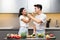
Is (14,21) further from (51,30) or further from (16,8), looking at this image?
(51,30)

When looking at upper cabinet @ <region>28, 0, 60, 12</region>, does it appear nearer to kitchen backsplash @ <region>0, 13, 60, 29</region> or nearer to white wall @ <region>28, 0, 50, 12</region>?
white wall @ <region>28, 0, 50, 12</region>

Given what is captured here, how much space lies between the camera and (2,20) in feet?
19.5

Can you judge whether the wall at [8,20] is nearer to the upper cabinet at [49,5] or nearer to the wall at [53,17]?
the upper cabinet at [49,5]

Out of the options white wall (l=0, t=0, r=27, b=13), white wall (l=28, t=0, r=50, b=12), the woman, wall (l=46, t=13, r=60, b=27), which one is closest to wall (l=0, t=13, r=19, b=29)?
white wall (l=0, t=0, r=27, b=13)

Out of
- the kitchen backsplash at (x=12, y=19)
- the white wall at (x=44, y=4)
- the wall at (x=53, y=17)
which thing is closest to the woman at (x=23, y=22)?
the white wall at (x=44, y=4)

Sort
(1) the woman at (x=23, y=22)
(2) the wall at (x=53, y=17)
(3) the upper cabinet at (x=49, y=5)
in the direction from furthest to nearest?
(2) the wall at (x=53, y=17) → (3) the upper cabinet at (x=49, y=5) → (1) the woman at (x=23, y=22)

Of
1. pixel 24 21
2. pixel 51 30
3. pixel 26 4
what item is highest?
pixel 26 4

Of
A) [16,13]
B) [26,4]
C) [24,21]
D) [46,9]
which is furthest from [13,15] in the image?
[24,21]

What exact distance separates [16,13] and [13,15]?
15cm

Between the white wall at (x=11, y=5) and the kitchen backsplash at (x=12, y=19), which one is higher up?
the white wall at (x=11, y=5)

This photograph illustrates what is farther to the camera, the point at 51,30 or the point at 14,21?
the point at 14,21

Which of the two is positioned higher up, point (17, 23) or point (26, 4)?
point (26, 4)

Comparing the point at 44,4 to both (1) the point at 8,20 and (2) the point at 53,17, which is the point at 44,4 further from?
(1) the point at 8,20

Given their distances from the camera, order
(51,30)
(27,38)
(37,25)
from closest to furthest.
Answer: (27,38), (37,25), (51,30)
